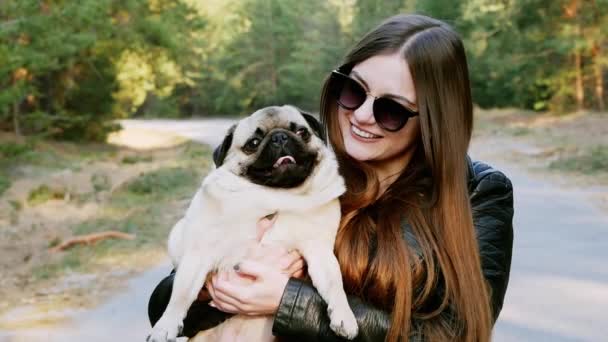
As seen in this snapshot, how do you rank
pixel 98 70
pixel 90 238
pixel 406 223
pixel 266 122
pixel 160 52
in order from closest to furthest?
pixel 406 223 < pixel 266 122 < pixel 90 238 < pixel 98 70 < pixel 160 52

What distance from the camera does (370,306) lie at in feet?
7.23

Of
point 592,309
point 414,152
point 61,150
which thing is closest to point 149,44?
point 61,150

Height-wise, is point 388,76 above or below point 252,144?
above

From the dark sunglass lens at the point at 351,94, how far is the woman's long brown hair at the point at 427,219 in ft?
0.27

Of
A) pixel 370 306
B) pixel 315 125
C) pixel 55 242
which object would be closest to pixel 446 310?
pixel 370 306

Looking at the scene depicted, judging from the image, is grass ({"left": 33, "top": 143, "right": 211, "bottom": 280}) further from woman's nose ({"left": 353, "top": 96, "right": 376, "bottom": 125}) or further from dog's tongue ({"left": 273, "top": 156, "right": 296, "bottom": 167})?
woman's nose ({"left": 353, "top": 96, "right": 376, "bottom": 125})

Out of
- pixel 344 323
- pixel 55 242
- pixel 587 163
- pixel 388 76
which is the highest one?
pixel 388 76

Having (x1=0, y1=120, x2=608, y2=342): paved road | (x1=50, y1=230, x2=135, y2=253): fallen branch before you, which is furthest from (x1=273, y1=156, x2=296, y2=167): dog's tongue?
(x1=50, y1=230, x2=135, y2=253): fallen branch

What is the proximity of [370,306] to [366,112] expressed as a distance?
709 mm

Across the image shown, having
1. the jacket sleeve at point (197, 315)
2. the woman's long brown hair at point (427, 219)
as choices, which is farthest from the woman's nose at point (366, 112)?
the jacket sleeve at point (197, 315)

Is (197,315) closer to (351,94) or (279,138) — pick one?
(279,138)

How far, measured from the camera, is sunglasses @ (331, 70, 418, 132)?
93.0 inches

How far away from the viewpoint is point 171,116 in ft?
182

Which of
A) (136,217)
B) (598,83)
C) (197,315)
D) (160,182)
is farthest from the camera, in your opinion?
(598,83)
